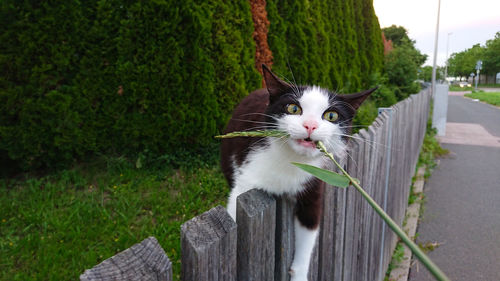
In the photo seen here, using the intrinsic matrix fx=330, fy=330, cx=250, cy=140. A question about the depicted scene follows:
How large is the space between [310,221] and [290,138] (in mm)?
427

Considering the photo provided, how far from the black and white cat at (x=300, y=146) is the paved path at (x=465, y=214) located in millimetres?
2213

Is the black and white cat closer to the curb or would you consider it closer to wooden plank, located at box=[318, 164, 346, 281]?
wooden plank, located at box=[318, 164, 346, 281]

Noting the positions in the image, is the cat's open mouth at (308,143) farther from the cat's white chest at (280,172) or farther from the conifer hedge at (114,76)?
the conifer hedge at (114,76)

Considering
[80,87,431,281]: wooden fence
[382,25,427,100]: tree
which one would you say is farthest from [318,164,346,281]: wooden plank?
[382,25,427,100]: tree

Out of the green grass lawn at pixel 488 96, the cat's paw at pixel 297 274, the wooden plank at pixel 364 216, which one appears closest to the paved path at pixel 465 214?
the wooden plank at pixel 364 216

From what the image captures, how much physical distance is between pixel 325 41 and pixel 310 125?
18.6 ft

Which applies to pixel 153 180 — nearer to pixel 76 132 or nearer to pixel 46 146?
pixel 76 132

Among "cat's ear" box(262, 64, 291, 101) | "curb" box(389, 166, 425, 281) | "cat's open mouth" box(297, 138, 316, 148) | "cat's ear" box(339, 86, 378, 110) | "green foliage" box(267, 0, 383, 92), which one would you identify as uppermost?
"green foliage" box(267, 0, 383, 92)

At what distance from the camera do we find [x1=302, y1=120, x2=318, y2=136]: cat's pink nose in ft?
3.69

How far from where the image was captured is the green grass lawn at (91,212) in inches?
102

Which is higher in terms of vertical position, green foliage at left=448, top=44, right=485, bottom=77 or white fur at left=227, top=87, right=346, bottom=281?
green foliage at left=448, top=44, right=485, bottom=77

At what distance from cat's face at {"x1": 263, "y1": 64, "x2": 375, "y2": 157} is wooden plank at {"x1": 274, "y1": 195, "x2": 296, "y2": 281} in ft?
0.73

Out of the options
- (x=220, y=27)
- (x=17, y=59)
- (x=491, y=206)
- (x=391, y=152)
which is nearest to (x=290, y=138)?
(x=391, y=152)

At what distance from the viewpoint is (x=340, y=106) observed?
1360 mm
